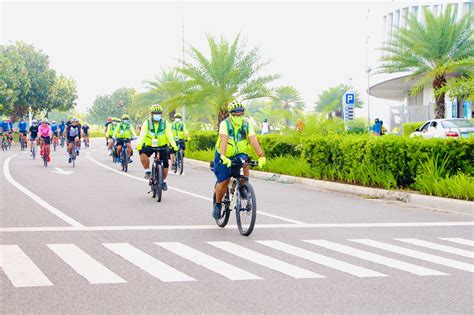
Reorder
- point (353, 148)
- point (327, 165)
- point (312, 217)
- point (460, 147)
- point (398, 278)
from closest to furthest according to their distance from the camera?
point (398, 278)
point (312, 217)
point (460, 147)
point (353, 148)
point (327, 165)

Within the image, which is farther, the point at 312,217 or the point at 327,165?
the point at 327,165

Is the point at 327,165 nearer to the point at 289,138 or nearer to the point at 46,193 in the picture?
the point at 289,138

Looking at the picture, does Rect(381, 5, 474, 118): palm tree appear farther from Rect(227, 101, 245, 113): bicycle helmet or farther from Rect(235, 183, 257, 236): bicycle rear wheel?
Rect(235, 183, 257, 236): bicycle rear wheel

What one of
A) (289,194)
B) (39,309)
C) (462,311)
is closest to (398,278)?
(462,311)

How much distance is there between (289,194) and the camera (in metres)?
16.0

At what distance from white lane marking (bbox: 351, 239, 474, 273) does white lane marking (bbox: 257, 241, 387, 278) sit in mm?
1009

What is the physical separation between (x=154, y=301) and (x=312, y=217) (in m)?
6.22

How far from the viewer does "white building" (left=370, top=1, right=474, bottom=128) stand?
50.3 meters

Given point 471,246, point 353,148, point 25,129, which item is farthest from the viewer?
point 25,129

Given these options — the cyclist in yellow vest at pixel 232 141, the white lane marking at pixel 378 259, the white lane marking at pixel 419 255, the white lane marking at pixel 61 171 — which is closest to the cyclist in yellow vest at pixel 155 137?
the cyclist in yellow vest at pixel 232 141

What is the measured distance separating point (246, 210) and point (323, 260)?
202cm

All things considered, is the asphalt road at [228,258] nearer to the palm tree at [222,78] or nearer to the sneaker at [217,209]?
the sneaker at [217,209]

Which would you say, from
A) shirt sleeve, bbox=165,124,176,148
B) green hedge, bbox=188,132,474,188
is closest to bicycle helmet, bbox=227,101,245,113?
shirt sleeve, bbox=165,124,176,148

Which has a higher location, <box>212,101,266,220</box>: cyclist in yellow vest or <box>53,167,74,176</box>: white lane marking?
<box>212,101,266,220</box>: cyclist in yellow vest
